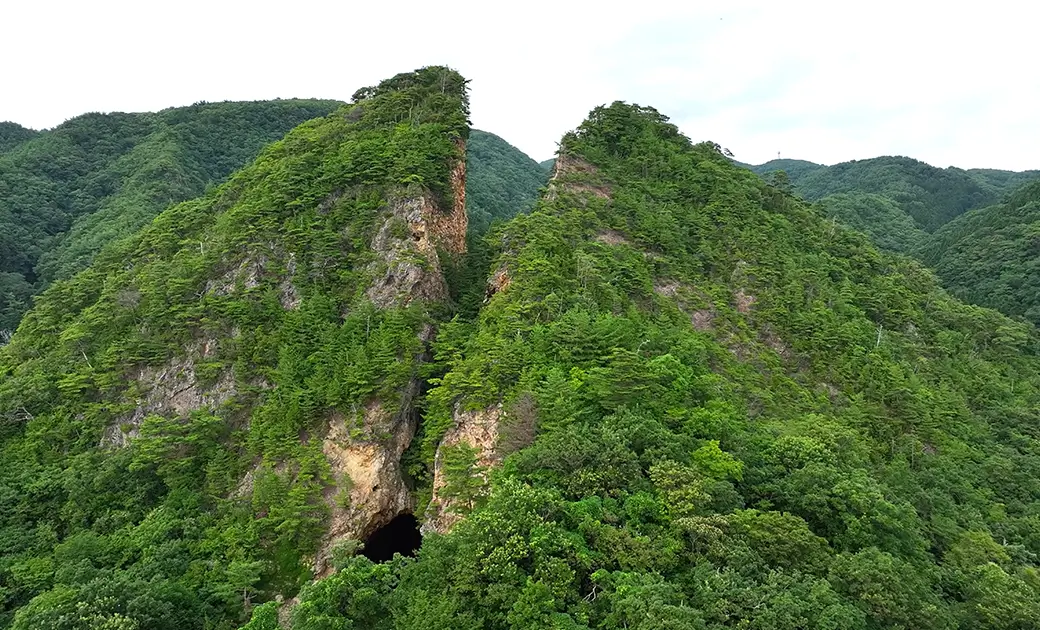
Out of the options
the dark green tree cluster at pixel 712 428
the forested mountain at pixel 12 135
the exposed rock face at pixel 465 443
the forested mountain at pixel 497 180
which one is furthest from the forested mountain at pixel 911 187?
the forested mountain at pixel 12 135

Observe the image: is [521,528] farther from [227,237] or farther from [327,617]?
[227,237]

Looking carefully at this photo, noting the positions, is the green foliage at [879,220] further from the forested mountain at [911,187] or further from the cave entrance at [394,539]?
the cave entrance at [394,539]

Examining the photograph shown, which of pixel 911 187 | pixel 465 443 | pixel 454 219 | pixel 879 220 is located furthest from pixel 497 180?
pixel 911 187

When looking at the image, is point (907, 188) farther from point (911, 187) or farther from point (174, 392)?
point (174, 392)

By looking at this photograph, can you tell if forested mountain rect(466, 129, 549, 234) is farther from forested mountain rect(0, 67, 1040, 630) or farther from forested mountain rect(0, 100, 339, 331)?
forested mountain rect(0, 100, 339, 331)

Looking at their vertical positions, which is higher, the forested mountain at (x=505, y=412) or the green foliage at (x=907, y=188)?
the green foliage at (x=907, y=188)

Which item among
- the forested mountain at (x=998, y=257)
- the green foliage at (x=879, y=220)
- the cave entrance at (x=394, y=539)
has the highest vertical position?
the green foliage at (x=879, y=220)
